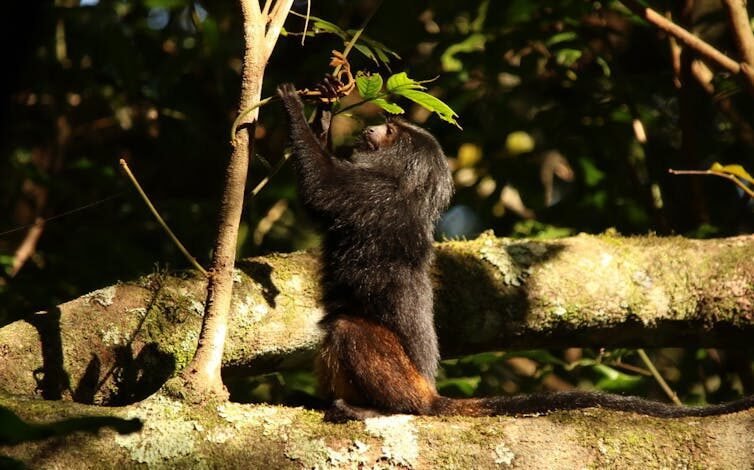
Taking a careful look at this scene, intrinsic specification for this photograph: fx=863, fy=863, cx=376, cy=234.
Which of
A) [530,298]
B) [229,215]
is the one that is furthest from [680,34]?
[229,215]

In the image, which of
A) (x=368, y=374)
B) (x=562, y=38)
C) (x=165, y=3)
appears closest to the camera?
(x=368, y=374)

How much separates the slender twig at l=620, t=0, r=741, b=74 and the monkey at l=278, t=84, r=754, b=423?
4.41 ft

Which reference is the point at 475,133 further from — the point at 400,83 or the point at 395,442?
the point at 395,442

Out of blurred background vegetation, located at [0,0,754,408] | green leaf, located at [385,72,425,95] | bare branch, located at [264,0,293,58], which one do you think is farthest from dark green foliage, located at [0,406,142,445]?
blurred background vegetation, located at [0,0,754,408]

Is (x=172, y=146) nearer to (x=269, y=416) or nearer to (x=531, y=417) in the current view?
(x=269, y=416)

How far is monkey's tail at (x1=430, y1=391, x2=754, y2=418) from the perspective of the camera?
3.40 metres

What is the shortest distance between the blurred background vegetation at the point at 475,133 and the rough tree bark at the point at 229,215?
1821 mm

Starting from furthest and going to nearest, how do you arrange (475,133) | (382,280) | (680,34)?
(475,133), (680,34), (382,280)

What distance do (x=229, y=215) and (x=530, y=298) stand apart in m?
2.00

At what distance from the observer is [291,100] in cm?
407

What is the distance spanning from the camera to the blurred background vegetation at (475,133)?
525 centimetres

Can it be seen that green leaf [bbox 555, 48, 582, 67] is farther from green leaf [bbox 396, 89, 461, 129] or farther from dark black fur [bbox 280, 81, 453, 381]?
green leaf [bbox 396, 89, 461, 129]

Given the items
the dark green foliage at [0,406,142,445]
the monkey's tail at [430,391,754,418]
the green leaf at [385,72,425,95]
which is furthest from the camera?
the monkey's tail at [430,391,754,418]

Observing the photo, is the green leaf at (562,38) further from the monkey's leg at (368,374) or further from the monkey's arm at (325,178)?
the monkey's leg at (368,374)
